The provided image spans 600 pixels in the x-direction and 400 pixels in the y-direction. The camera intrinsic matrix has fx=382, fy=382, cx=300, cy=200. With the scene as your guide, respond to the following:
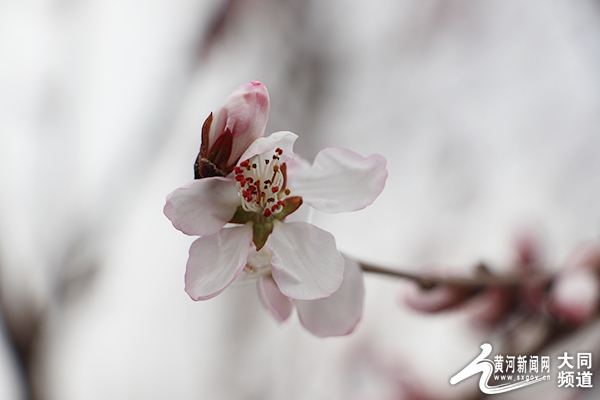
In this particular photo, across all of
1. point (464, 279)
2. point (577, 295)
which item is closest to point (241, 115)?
point (464, 279)

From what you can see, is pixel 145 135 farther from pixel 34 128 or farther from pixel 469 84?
pixel 469 84

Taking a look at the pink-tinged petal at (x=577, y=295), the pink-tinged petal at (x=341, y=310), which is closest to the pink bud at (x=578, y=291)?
the pink-tinged petal at (x=577, y=295)

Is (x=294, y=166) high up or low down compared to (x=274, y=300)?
up

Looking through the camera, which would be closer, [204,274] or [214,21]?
[204,274]

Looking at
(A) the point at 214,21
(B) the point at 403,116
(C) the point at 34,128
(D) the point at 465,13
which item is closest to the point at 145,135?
(C) the point at 34,128

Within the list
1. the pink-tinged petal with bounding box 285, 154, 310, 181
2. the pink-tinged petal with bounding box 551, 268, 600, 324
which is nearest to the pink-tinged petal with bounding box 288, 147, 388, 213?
the pink-tinged petal with bounding box 285, 154, 310, 181

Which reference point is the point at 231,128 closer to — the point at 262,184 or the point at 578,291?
the point at 262,184
